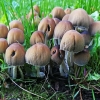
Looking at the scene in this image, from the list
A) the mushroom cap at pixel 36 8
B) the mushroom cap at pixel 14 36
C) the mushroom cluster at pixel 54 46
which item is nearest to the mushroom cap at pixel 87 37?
the mushroom cluster at pixel 54 46

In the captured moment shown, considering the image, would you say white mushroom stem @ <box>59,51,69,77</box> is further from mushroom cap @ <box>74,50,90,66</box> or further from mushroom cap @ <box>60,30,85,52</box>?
mushroom cap @ <box>60,30,85,52</box>

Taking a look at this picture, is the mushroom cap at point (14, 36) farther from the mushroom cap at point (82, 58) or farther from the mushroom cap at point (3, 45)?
the mushroom cap at point (82, 58)

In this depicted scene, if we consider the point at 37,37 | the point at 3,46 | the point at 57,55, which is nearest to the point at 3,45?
the point at 3,46

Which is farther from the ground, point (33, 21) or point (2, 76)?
point (33, 21)

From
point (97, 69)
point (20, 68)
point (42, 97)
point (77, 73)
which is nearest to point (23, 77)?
point (20, 68)

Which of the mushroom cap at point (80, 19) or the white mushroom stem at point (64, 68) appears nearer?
the mushroom cap at point (80, 19)

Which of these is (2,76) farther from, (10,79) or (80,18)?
(80,18)

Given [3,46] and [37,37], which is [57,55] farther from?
[3,46]
